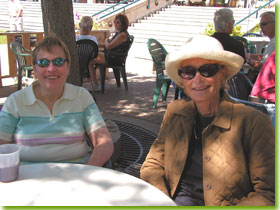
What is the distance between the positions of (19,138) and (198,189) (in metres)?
1.15

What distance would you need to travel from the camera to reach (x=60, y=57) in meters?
2.12

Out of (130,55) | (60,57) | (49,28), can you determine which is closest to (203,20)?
(130,55)

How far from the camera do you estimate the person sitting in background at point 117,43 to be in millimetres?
6926

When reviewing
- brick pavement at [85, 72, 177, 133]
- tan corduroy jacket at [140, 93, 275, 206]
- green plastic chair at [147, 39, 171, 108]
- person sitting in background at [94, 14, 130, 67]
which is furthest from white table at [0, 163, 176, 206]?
person sitting in background at [94, 14, 130, 67]

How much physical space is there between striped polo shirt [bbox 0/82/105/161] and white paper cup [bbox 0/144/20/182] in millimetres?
515

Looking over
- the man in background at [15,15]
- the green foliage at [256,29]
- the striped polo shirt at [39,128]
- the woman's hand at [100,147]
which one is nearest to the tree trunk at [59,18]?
the striped polo shirt at [39,128]

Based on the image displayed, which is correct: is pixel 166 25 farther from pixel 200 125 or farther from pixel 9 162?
pixel 9 162

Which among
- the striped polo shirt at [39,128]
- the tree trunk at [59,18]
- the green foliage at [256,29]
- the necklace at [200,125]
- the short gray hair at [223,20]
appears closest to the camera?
the necklace at [200,125]

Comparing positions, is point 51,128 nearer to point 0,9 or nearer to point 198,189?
point 198,189

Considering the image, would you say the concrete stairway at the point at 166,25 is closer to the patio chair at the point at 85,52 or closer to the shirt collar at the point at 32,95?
the patio chair at the point at 85,52

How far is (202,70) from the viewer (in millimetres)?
1756

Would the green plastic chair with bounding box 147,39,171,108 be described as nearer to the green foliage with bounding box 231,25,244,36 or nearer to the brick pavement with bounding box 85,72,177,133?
the brick pavement with bounding box 85,72,177,133

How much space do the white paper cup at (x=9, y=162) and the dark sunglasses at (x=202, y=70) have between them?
948mm

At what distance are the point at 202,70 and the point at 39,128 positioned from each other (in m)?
1.07
